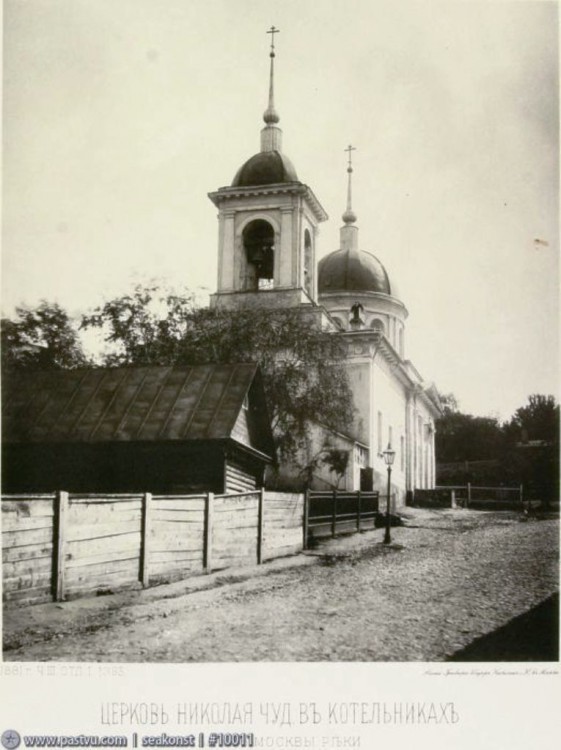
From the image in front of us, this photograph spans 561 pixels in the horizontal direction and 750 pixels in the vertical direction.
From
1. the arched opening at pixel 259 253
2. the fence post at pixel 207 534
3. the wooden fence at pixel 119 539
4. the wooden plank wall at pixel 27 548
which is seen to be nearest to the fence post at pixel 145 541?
the wooden fence at pixel 119 539

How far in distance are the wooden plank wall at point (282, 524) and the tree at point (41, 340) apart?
14.0ft

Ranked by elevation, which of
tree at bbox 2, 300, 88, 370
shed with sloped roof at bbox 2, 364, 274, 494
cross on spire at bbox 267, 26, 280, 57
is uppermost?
cross on spire at bbox 267, 26, 280, 57

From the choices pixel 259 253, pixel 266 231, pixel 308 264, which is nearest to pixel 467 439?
pixel 308 264

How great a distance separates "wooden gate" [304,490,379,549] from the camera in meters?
15.6

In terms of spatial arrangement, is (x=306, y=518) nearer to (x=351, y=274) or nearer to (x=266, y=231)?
(x=266, y=231)

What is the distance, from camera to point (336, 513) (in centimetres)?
1733

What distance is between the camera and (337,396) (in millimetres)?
20453

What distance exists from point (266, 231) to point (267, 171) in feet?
6.38

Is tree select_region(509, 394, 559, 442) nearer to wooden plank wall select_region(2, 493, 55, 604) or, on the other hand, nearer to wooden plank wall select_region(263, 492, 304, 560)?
wooden plank wall select_region(263, 492, 304, 560)

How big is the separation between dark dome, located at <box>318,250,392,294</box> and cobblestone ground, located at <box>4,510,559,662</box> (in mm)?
25475

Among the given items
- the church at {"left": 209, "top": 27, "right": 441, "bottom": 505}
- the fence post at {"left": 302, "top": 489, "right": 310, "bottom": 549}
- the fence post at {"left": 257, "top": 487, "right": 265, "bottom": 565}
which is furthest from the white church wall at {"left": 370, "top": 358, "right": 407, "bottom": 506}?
the fence post at {"left": 257, "top": 487, "right": 265, "bottom": 565}

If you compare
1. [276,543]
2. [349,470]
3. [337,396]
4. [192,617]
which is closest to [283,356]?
[337,396]

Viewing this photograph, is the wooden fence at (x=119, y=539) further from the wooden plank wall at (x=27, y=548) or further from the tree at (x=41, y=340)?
the tree at (x=41, y=340)

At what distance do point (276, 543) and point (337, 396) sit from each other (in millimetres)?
7473
